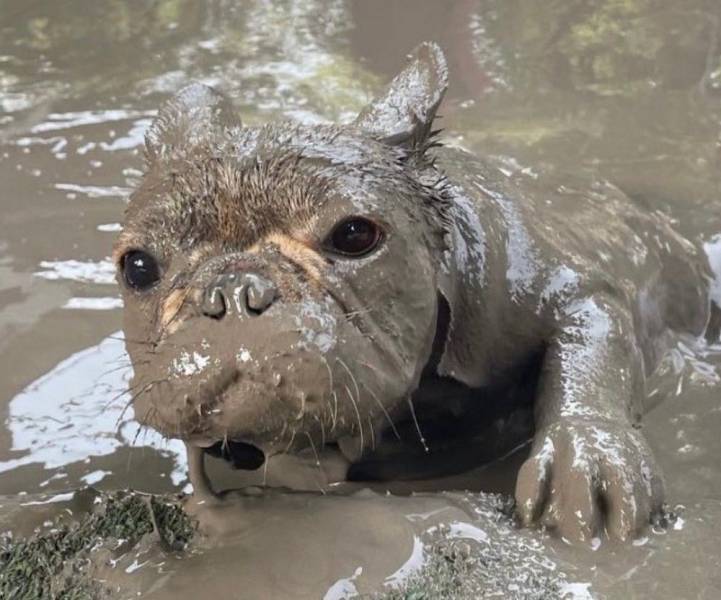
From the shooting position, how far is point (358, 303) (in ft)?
7.87

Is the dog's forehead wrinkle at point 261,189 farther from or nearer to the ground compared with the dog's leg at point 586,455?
farther from the ground

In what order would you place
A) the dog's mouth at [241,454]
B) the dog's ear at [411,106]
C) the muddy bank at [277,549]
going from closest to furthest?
the muddy bank at [277,549] < the dog's mouth at [241,454] < the dog's ear at [411,106]

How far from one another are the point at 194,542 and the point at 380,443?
692 mm

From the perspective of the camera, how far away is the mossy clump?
7.38ft

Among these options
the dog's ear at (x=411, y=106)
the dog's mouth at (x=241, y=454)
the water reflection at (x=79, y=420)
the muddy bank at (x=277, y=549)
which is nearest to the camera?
the muddy bank at (x=277, y=549)

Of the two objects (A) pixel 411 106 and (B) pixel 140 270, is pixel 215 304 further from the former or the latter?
(A) pixel 411 106

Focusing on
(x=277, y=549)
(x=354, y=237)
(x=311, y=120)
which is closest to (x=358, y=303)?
(x=354, y=237)

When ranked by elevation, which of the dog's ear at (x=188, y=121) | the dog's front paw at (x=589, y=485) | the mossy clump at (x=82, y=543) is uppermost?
the dog's ear at (x=188, y=121)

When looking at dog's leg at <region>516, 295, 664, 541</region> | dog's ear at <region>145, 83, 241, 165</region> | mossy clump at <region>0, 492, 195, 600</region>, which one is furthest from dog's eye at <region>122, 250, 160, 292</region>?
dog's leg at <region>516, 295, 664, 541</region>

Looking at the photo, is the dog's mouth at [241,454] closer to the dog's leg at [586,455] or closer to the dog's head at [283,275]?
the dog's head at [283,275]

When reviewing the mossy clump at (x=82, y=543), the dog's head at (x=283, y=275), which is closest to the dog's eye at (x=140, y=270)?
the dog's head at (x=283, y=275)

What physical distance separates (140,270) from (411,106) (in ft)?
2.68

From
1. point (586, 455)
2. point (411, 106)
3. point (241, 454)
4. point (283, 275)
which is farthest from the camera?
point (411, 106)

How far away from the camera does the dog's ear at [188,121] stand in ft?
9.09
